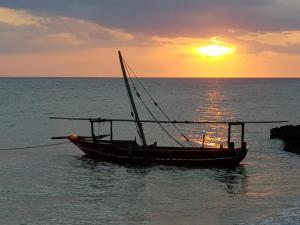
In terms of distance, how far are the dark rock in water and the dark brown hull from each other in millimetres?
11353

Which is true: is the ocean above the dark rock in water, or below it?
below

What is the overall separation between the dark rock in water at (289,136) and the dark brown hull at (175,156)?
11.4m

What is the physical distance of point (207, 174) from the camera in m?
37.9

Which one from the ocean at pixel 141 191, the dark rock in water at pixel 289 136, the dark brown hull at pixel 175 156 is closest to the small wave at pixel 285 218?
the ocean at pixel 141 191

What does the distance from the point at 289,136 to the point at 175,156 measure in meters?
22.9

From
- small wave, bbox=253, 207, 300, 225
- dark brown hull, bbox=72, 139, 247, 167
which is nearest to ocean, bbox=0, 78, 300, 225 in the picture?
small wave, bbox=253, 207, 300, 225

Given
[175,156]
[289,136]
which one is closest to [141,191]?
[175,156]

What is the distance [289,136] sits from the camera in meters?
57.9

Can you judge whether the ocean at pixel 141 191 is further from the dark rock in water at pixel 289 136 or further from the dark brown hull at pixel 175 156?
the dark rock in water at pixel 289 136

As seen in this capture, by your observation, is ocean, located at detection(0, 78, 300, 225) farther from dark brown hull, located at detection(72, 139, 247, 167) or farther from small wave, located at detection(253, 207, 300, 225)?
dark brown hull, located at detection(72, 139, 247, 167)

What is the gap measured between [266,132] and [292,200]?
4080cm

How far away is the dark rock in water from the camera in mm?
50781

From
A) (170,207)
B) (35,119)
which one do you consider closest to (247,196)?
(170,207)

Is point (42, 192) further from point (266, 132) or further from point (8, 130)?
point (266, 132)
